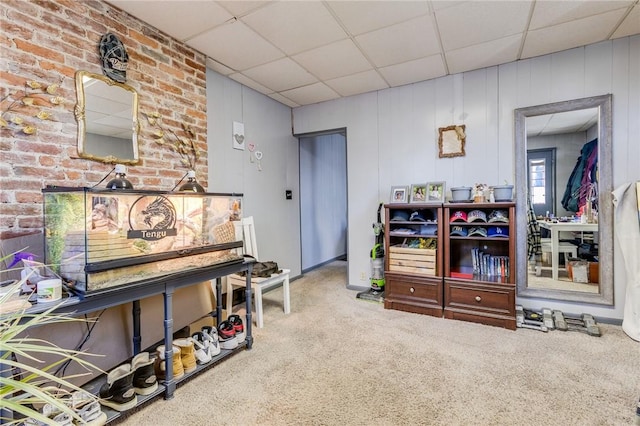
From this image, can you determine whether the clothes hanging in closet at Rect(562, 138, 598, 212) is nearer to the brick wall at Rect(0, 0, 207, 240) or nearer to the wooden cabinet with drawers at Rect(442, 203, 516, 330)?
the wooden cabinet with drawers at Rect(442, 203, 516, 330)

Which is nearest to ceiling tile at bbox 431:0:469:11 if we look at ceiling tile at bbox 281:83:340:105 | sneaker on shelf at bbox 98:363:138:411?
ceiling tile at bbox 281:83:340:105

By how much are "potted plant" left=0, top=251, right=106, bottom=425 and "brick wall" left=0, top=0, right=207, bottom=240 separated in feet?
2.16

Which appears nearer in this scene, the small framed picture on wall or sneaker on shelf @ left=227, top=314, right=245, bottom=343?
Answer: sneaker on shelf @ left=227, top=314, right=245, bottom=343

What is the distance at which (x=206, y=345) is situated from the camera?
2205mm

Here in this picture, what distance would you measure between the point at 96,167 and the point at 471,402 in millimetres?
2891

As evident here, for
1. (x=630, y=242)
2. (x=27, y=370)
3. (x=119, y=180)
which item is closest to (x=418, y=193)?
(x=630, y=242)

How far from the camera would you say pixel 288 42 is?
9.04 ft

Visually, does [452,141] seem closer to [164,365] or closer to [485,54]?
[485,54]

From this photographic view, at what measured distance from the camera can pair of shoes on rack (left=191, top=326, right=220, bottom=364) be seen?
7.08 feet

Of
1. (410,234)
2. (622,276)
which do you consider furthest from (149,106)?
(622,276)

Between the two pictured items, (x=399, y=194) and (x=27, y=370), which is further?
(x=399, y=194)

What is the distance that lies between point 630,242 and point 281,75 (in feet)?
12.1

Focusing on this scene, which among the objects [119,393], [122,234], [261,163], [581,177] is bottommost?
[119,393]

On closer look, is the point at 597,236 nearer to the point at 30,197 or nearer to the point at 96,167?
the point at 96,167
